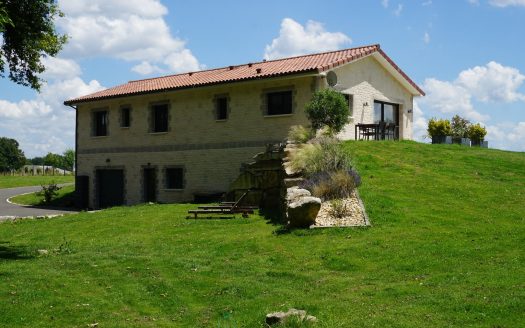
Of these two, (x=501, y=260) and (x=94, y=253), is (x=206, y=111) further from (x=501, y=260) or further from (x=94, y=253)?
(x=501, y=260)

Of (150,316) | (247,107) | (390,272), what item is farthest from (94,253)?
(247,107)

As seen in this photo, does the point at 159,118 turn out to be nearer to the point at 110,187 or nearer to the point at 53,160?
the point at 110,187

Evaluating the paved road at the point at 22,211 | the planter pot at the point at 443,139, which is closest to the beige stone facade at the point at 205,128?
the planter pot at the point at 443,139

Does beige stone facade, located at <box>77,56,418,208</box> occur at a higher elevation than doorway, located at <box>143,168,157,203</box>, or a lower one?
higher

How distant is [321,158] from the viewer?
19125 mm

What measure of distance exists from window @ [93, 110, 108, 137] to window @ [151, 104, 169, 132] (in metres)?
4.40

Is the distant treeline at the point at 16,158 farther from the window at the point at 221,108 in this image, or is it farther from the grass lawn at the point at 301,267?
the grass lawn at the point at 301,267

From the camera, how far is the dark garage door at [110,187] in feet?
112

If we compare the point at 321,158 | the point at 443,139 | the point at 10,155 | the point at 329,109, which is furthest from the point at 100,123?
the point at 10,155

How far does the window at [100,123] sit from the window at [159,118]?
14.4 ft

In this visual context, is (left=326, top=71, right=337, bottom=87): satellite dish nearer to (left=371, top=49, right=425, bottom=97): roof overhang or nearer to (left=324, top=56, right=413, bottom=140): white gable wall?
(left=324, top=56, right=413, bottom=140): white gable wall

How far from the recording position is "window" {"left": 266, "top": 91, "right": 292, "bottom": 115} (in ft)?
87.2

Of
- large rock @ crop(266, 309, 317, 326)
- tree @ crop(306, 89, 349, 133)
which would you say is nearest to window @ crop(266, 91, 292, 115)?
tree @ crop(306, 89, 349, 133)

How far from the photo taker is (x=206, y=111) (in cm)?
2975
